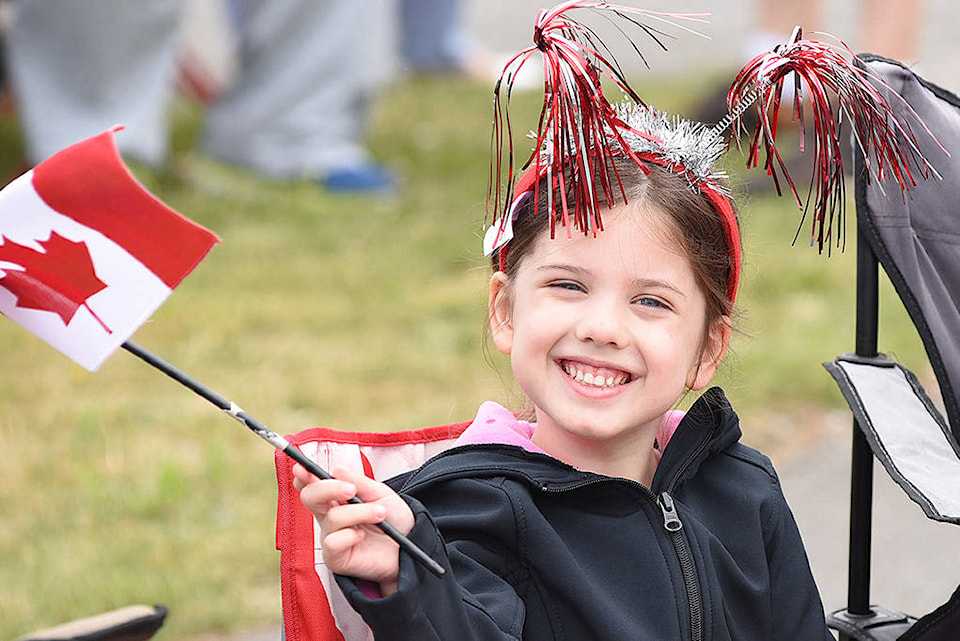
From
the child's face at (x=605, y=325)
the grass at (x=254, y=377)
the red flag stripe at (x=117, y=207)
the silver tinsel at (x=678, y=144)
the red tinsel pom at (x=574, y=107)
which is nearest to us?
the red flag stripe at (x=117, y=207)

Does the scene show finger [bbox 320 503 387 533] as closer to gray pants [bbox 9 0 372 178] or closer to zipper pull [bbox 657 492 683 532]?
zipper pull [bbox 657 492 683 532]

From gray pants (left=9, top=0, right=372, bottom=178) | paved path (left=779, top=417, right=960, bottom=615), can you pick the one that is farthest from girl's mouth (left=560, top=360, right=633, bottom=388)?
gray pants (left=9, top=0, right=372, bottom=178)

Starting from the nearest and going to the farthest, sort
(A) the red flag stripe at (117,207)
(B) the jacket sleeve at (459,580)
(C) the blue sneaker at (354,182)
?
(A) the red flag stripe at (117,207) < (B) the jacket sleeve at (459,580) < (C) the blue sneaker at (354,182)

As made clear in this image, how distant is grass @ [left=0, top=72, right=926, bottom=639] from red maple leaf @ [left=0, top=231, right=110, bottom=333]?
0.75m

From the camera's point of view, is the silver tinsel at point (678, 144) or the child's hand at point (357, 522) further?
the silver tinsel at point (678, 144)

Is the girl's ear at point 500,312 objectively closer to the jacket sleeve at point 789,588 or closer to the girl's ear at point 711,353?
the girl's ear at point 711,353

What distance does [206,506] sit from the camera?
3.11 meters

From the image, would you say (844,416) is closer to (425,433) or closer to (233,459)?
(233,459)

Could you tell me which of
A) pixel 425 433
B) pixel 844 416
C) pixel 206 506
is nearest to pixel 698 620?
pixel 425 433

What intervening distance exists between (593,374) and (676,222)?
21cm

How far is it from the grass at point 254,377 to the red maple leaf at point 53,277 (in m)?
0.75

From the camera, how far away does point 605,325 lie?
63.1 inches

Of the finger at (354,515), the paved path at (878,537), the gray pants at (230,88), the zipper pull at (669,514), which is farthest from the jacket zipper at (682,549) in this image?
the gray pants at (230,88)

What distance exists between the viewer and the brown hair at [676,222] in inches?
66.4
